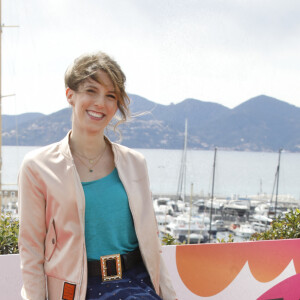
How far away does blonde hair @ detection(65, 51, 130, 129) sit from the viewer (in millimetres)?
1320

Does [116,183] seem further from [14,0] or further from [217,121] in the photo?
[217,121]

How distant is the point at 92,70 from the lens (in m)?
1.32

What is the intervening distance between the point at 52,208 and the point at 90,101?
363mm

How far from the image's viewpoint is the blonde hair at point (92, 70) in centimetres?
132

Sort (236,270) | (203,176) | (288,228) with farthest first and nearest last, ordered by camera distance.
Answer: (203,176) → (288,228) → (236,270)

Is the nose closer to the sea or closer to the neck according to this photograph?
the neck

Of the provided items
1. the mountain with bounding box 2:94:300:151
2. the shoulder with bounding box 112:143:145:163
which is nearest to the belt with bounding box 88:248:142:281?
the shoulder with bounding box 112:143:145:163

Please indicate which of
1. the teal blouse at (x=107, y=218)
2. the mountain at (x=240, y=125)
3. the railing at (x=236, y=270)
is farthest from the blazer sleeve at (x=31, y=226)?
the mountain at (x=240, y=125)

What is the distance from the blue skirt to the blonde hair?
24.1 inches

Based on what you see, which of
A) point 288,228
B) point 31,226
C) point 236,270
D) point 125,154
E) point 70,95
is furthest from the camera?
point 288,228

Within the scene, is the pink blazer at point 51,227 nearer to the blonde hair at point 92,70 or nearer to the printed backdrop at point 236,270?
the blonde hair at point 92,70

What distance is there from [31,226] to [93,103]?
437 mm

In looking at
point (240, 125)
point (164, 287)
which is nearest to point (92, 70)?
point (164, 287)

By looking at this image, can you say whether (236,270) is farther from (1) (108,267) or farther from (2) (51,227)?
(2) (51,227)
